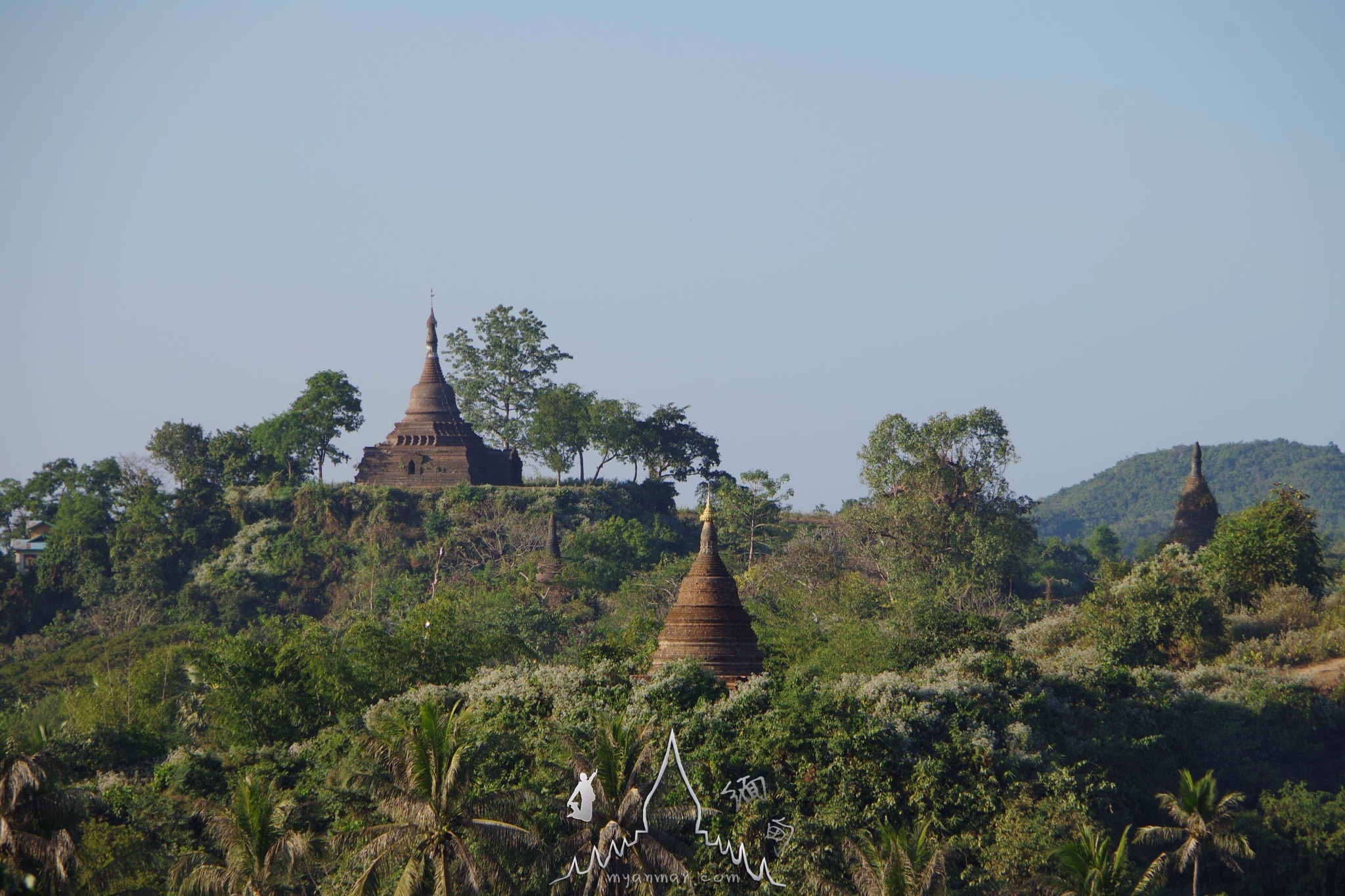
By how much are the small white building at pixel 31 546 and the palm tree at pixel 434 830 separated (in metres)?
54.5

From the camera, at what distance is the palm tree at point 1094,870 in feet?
86.9

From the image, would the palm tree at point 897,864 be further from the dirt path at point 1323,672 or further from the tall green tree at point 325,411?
the tall green tree at point 325,411

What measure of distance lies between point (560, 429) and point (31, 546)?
84.1 feet

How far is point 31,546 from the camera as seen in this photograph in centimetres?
7738

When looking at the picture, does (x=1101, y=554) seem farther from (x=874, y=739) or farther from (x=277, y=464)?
(x=874, y=739)

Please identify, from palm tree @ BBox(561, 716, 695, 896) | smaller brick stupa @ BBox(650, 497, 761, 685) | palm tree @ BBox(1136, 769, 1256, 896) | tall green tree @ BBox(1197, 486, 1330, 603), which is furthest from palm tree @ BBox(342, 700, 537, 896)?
tall green tree @ BBox(1197, 486, 1330, 603)

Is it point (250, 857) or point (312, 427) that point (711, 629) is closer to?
point (250, 857)

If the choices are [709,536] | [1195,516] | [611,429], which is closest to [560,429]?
[611,429]

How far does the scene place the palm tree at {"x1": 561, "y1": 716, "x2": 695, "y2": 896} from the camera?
1008 inches

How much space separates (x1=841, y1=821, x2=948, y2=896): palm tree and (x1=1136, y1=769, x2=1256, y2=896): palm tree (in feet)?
16.2

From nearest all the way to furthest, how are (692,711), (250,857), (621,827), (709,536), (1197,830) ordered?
(621,827) → (250,857) → (1197,830) → (692,711) → (709,536)

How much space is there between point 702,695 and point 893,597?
1054 inches

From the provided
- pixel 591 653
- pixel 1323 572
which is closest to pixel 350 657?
pixel 591 653

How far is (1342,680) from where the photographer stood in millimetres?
43656
